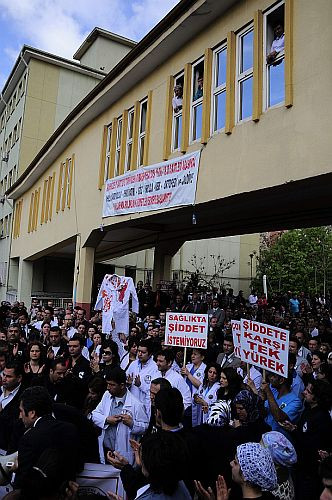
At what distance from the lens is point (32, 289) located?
28.3 m

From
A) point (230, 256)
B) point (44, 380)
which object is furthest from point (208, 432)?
point (230, 256)

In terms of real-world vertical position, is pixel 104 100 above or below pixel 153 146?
above

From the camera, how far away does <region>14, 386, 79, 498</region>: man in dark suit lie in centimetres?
241

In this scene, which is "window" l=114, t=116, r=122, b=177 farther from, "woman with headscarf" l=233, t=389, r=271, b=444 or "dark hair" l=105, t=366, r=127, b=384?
"woman with headscarf" l=233, t=389, r=271, b=444

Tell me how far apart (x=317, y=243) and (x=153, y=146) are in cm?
2880

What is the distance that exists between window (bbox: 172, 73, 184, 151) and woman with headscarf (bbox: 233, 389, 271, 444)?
24.0ft

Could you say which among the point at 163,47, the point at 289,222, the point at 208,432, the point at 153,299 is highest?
the point at 163,47

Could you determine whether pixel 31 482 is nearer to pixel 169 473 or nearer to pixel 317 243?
pixel 169 473

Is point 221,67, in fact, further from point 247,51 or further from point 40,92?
point 40,92

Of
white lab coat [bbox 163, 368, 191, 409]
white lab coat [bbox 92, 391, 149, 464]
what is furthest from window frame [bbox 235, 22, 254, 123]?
white lab coat [bbox 92, 391, 149, 464]

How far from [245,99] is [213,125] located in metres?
0.97

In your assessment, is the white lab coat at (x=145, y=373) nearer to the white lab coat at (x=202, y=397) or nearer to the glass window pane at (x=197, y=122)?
the white lab coat at (x=202, y=397)

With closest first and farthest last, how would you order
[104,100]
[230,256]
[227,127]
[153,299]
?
[227,127], [104,100], [153,299], [230,256]

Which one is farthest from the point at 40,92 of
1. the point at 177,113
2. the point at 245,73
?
Answer: the point at 245,73
